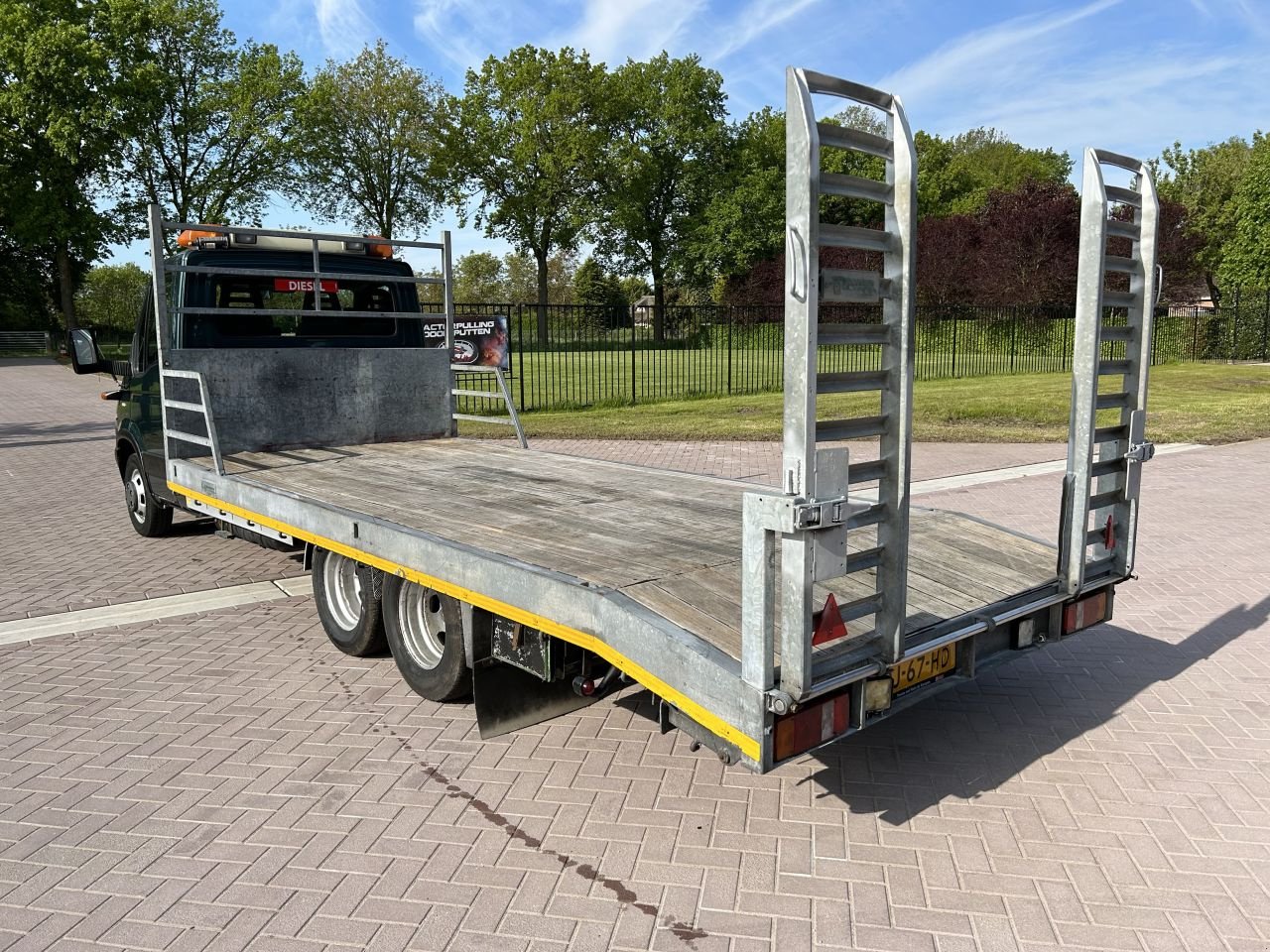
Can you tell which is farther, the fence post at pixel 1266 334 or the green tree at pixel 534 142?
the green tree at pixel 534 142

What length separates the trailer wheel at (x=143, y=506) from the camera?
26.2 feet

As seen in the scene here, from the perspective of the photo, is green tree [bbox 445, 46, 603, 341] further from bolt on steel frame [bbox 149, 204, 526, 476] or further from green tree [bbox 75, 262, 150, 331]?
bolt on steel frame [bbox 149, 204, 526, 476]

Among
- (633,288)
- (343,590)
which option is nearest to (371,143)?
(633,288)

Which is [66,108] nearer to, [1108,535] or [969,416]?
[969,416]

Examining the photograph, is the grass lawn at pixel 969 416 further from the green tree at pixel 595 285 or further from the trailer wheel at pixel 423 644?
the green tree at pixel 595 285

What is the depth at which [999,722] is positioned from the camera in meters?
4.37

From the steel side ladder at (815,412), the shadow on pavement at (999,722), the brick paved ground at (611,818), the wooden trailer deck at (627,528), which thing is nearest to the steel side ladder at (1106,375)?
the wooden trailer deck at (627,528)

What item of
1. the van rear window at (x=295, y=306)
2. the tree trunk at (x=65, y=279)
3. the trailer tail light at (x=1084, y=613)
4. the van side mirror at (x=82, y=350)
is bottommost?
the trailer tail light at (x=1084, y=613)

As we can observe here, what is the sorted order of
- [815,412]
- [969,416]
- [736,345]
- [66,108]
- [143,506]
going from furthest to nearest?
[66,108]
[736,345]
[969,416]
[143,506]
[815,412]

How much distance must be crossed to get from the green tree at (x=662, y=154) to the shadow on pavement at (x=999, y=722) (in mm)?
47308

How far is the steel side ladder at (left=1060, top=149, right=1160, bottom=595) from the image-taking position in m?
3.53

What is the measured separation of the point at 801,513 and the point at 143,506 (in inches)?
290

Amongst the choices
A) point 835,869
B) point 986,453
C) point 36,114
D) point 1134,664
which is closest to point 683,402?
point 986,453

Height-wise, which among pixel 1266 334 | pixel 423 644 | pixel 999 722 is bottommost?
pixel 999 722
